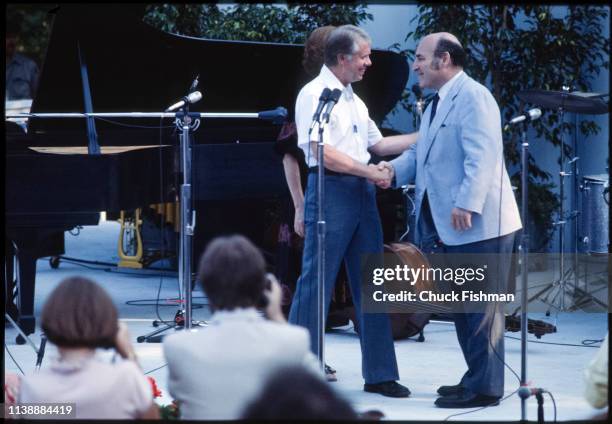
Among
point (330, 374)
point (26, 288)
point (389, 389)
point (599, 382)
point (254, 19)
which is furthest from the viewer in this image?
point (254, 19)

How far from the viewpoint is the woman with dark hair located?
274 cm

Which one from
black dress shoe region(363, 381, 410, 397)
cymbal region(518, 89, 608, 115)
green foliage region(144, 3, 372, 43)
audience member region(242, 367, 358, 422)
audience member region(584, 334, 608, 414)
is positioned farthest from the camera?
green foliage region(144, 3, 372, 43)

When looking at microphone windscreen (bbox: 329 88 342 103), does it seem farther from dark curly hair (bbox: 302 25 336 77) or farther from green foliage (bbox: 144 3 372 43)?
green foliage (bbox: 144 3 372 43)

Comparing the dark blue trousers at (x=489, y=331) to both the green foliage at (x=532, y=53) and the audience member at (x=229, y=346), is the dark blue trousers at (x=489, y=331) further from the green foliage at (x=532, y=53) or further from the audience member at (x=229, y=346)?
the green foliage at (x=532, y=53)

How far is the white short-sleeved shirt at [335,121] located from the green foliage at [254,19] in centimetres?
490

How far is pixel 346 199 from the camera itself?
16.6 feet

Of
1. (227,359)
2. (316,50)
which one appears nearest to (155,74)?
(316,50)

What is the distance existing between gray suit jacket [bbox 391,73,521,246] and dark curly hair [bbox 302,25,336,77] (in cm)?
72

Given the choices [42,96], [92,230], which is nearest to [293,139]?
[42,96]

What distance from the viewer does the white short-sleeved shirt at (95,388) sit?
2.74m

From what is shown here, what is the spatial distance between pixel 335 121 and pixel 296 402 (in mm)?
3353

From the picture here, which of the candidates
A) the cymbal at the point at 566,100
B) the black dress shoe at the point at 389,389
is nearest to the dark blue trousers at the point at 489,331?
the black dress shoe at the point at 389,389

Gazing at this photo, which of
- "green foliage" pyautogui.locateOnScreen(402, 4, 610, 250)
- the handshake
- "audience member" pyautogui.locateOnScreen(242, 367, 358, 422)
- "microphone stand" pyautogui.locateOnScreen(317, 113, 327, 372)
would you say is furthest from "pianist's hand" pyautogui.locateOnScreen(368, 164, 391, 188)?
"green foliage" pyautogui.locateOnScreen(402, 4, 610, 250)

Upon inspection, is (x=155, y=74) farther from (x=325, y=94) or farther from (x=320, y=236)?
(x=320, y=236)
